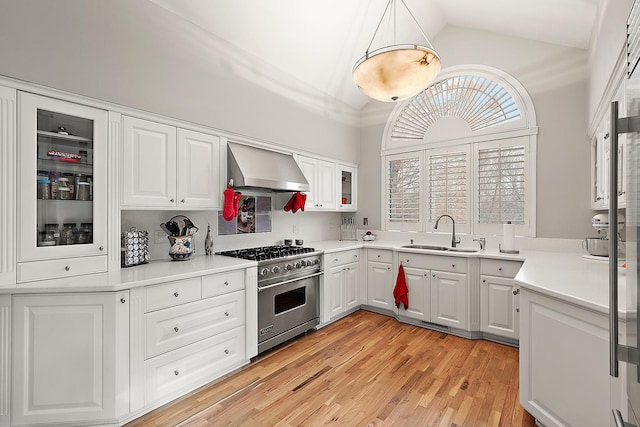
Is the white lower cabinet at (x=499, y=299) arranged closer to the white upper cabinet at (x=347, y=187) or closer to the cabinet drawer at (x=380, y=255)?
the cabinet drawer at (x=380, y=255)

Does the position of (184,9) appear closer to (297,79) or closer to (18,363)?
(297,79)

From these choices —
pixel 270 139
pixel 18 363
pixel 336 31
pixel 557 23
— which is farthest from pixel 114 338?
pixel 557 23

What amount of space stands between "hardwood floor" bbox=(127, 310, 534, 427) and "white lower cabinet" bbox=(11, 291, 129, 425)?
11.5 inches

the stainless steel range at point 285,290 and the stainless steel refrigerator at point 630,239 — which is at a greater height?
the stainless steel refrigerator at point 630,239

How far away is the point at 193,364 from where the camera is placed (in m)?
2.42

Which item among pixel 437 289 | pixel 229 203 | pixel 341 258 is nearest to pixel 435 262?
pixel 437 289

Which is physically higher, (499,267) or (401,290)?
(499,267)

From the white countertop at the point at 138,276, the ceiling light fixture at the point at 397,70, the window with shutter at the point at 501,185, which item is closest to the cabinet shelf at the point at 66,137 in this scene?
the white countertop at the point at 138,276

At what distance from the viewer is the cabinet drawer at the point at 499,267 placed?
3.20 m

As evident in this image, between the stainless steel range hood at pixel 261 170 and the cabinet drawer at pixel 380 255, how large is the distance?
50.7 inches

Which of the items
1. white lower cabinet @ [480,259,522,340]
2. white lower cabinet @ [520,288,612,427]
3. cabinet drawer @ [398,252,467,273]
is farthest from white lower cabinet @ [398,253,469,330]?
white lower cabinet @ [520,288,612,427]

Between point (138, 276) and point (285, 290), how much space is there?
1.39 meters

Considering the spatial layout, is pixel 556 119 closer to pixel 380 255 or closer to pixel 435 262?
pixel 435 262

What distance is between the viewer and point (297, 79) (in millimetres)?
3947
